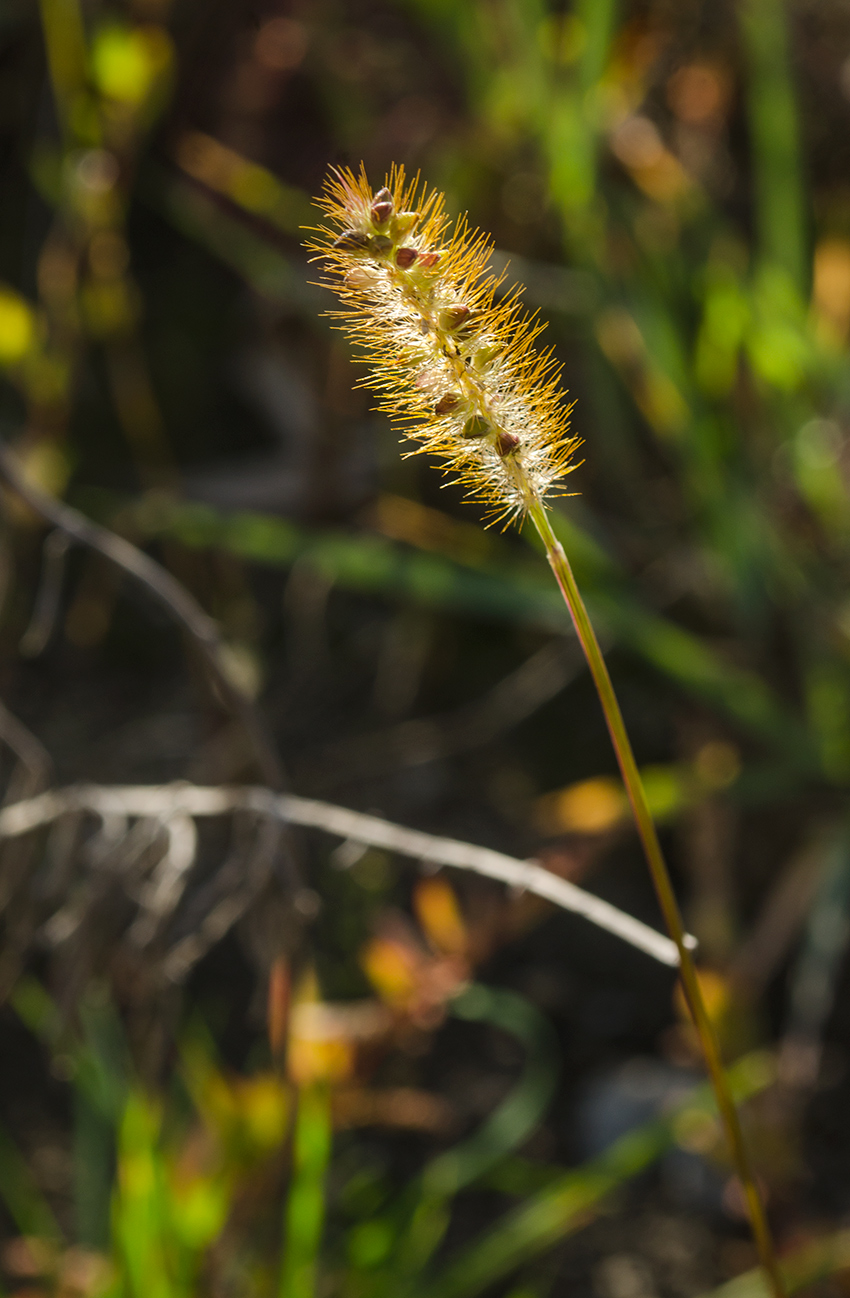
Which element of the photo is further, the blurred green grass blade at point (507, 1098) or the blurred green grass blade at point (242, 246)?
the blurred green grass blade at point (242, 246)

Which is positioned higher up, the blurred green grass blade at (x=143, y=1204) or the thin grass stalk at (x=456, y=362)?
the thin grass stalk at (x=456, y=362)

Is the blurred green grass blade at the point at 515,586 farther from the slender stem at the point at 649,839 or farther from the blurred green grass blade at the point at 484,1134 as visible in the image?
the slender stem at the point at 649,839

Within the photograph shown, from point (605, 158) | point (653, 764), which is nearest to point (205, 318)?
point (605, 158)

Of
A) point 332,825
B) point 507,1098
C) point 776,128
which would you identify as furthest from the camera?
point 776,128

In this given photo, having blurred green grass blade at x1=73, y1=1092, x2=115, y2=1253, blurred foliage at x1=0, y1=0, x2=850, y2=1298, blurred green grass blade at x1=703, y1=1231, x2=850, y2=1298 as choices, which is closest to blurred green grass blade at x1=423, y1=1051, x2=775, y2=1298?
blurred foliage at x1=0, y1=0, x2=850, y2=1298

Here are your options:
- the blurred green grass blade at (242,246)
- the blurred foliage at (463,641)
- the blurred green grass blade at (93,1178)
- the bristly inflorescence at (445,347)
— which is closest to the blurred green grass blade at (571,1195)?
the blurred foliage at (463,641)

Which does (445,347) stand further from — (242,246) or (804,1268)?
(242,246)

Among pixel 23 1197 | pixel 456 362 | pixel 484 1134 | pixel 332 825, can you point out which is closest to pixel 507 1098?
pixel 484 1134

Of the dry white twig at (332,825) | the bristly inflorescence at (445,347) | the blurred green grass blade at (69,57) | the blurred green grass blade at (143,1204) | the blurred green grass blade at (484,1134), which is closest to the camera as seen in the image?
the bristly inflorescence at (445,347)
